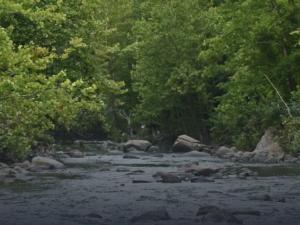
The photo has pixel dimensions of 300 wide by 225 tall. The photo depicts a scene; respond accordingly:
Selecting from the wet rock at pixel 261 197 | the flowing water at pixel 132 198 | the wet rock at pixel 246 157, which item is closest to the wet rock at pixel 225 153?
the wet rock at pixel 246 157

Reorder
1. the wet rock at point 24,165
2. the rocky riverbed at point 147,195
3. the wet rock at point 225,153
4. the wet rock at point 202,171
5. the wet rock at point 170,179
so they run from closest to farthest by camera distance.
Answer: the rocky riverbed at point 147,195, the wet rock at point 170,179, the wet rock at point 202,171, the wet rock at point 24,165, the wet rock at point 225,153

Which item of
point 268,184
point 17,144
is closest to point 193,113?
point 17,144

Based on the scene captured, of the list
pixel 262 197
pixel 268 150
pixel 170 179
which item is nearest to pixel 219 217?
pixel 262 197

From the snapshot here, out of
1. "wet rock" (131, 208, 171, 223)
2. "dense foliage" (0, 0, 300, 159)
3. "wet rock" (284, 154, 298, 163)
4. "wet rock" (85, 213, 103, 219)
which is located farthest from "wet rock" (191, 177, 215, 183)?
"wet rock" (284, 154, 298, 163)

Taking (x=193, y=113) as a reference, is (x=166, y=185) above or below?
below

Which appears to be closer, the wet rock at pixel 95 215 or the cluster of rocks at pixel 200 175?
the wet rock at pixel 95 215

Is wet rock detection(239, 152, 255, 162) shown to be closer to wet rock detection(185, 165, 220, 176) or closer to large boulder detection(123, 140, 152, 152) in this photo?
wet rock detection(185, 165, 220, 176)

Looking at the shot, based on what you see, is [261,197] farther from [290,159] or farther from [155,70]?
[155,70]

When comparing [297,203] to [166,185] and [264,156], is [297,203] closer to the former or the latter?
[166,185]

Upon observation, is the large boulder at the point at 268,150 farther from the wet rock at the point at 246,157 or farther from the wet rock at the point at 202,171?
the wet rock at the point at 202,171

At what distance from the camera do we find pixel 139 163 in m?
27.1

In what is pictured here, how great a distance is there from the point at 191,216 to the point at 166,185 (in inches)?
222

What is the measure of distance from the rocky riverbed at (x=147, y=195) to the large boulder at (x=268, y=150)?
3.42 m

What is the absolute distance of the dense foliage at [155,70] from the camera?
22219mm
